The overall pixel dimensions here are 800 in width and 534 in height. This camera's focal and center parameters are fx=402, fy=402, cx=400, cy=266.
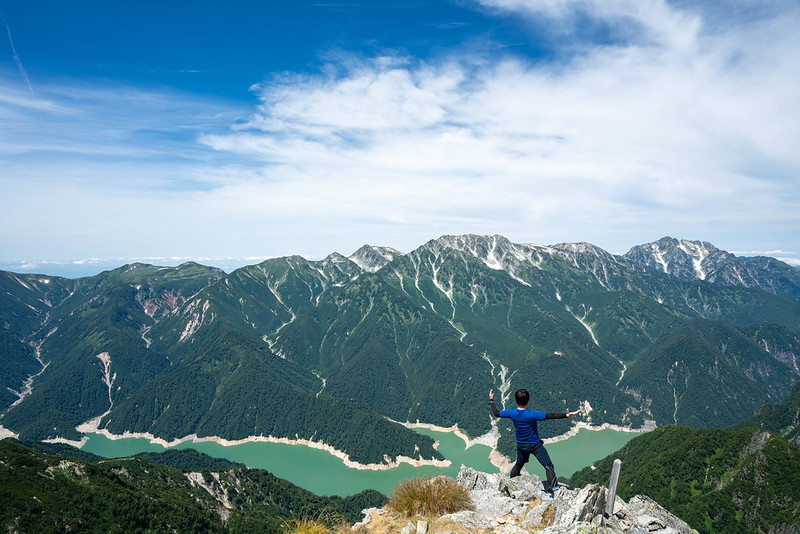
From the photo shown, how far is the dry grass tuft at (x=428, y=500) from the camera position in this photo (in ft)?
46.9

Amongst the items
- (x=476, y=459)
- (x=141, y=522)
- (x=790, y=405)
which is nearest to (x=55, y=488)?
(x=141, y=522)

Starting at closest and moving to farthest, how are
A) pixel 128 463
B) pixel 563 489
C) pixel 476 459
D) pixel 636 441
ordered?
pixel 563 489
pixel 128 463
pixel 636 441
pixel 476 459

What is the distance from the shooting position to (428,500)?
14578 millimetres

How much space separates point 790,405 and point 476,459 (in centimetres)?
13762

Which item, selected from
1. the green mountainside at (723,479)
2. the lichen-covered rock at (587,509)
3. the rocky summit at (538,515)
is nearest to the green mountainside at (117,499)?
the rocky summit at (538,515)

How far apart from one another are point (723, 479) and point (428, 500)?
366ft

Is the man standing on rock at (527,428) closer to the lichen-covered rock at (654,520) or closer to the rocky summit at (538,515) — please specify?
the rocky summit at (538,515)

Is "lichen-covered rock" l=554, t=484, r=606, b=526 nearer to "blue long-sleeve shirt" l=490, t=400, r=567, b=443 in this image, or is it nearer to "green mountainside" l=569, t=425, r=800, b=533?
"blue long-sleeve shirt" l=490, t=400, r=567, b=443

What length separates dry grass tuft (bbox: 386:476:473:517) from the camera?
46.9 ft

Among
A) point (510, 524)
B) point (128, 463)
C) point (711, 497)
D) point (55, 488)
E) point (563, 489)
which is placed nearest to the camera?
point (510, 524)

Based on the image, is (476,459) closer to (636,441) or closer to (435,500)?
(636,441)

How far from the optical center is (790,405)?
174 metres

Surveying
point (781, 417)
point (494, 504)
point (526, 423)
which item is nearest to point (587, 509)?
point (526, 423)

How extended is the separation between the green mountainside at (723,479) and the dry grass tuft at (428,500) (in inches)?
3842
